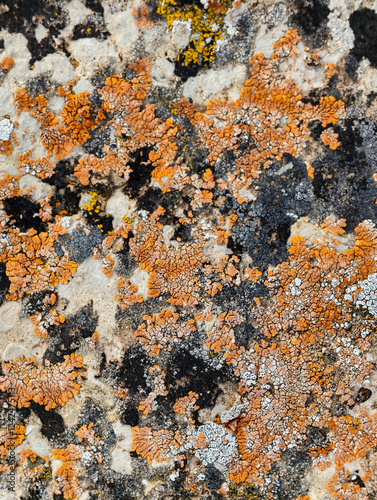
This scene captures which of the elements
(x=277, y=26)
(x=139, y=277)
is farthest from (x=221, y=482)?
(x=277, y=26)

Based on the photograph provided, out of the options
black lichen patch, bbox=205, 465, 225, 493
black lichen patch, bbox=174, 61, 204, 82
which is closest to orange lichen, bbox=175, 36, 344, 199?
black lichen patch, bbox=174, 61, 204, 82

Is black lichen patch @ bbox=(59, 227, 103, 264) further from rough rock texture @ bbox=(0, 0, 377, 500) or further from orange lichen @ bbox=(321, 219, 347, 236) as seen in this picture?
orange lichen @ bbox=(321, 219, 347, 236)

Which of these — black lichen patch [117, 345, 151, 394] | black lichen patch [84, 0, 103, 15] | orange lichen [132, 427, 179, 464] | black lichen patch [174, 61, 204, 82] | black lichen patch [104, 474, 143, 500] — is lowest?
black lichen patch [104, 474, 143, 500]

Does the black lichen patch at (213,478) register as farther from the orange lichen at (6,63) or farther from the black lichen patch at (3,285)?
the orange lichen at (6,63)

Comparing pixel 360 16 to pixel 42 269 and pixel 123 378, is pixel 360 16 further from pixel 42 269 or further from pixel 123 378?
pixel 123 378

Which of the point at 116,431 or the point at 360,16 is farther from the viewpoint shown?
the point at 116,431

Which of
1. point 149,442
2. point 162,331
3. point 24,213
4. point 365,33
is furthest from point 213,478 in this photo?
point 365,33
